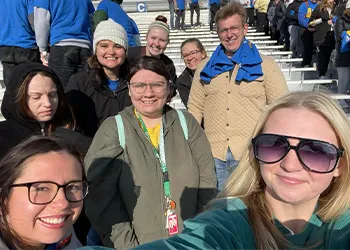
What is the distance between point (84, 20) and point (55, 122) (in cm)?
203

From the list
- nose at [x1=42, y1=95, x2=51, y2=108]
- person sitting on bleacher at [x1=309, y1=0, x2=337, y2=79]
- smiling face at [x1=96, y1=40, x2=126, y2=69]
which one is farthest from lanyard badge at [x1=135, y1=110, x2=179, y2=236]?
person sitting on bleacher at [x1=309, y1=0, x2=337, y2=79]

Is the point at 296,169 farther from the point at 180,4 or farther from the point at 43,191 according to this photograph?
the point at 180,4

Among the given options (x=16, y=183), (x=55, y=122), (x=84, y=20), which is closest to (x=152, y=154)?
(x=55, y=122)

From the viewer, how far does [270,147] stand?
1322mm

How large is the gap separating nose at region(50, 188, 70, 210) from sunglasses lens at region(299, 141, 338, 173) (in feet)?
2.89

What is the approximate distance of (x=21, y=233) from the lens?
147 centimetres

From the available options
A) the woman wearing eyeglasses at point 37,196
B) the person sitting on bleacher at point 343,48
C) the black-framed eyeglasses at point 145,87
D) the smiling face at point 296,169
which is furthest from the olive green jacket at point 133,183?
the person sitting on bleacher at point 343,48

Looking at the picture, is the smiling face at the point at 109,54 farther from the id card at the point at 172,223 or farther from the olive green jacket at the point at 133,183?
the id card at the point at 172,223

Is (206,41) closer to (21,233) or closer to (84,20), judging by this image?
(84,20)

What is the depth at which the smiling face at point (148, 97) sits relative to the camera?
2328mm

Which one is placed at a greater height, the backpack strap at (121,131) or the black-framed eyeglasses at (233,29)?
the black-framed eyeglasses at (233,29)

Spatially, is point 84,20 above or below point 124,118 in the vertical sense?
above

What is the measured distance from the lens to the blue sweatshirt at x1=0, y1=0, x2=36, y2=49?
13.5ft

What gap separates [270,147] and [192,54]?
2801mm
